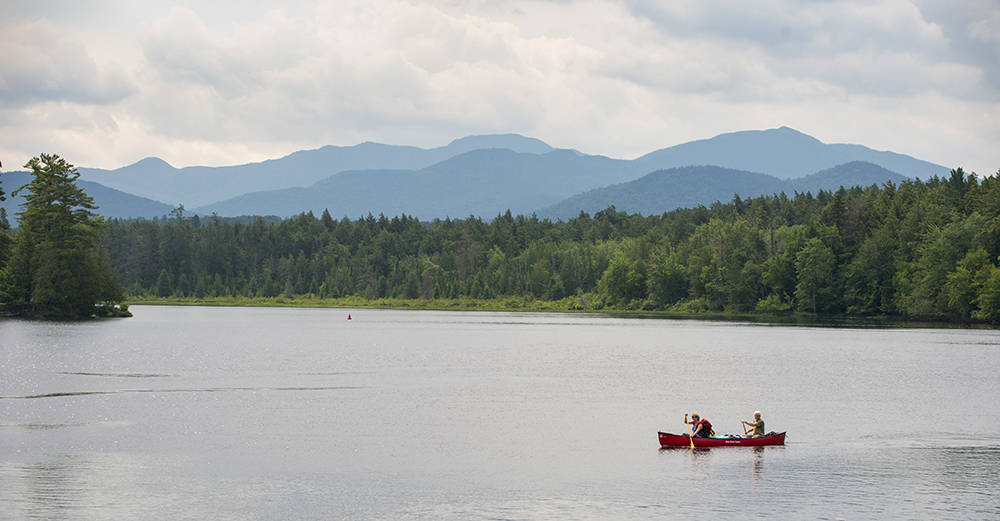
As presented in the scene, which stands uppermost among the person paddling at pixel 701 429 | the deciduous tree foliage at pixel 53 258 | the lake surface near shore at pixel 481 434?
the deciduous tree foliage at pixel 53 258

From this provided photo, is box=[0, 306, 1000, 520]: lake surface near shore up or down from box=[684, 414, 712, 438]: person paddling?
down

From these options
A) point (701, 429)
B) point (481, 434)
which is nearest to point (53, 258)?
point (481, 434)

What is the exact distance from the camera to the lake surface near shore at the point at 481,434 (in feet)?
89.6

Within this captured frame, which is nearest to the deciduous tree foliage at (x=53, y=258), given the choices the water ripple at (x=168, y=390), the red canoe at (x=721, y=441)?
the water ripple at (x=168, y=390)

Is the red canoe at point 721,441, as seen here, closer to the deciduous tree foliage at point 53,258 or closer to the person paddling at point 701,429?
the person paddling at point 701,429

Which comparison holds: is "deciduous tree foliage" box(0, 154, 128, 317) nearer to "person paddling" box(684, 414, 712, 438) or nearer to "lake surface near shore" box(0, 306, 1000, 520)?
"lake surface near shore" box(0, 306, 1000, 520)

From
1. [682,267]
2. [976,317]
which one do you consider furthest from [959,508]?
[682,267]

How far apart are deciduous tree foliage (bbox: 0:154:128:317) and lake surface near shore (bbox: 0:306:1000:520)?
123 ft

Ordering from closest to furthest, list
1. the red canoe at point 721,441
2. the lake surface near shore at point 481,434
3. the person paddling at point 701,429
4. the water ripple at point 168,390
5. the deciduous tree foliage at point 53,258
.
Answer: the lake surface near shore at point 481,434 < the red canoe at point 721,441 < the person paddling at point 701,429 < the water ripple at point 168,390 < the deciduous tree foliage at point 53,258

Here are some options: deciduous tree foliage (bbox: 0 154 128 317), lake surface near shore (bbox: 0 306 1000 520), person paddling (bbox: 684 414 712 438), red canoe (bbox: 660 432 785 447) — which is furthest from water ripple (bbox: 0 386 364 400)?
deciduous tree foliage (bbox: 0 154 128 317)

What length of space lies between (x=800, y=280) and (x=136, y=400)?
14447 centimetres

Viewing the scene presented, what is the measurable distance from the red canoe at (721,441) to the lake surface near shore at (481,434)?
0.37m

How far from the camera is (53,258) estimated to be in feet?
363

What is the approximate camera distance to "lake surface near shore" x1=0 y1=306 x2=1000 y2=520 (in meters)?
27.3
